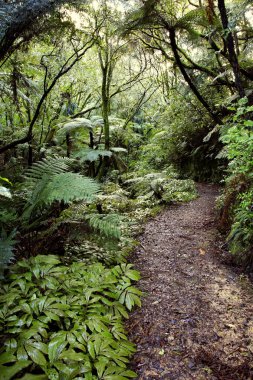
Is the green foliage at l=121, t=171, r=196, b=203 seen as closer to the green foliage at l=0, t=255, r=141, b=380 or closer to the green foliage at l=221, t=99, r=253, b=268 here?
the green foliage at l=221, t=99, r=253, b=268

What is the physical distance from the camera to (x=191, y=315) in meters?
2.52

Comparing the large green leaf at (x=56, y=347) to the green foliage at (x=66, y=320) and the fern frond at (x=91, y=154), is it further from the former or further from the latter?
the fern frond at (x=91, y=154)

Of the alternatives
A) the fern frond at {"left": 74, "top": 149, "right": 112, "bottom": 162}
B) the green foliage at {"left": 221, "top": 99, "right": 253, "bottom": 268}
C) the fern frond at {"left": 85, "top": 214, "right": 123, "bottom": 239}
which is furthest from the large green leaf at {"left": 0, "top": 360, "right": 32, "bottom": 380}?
the fern frond at {"left": 74, "top": 149, "right": 112, "bottom": 162}

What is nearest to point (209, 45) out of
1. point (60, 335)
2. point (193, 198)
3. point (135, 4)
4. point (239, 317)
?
point (135, 4)

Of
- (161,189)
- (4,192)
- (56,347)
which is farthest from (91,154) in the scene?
(56,347)

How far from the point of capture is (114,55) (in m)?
6.99

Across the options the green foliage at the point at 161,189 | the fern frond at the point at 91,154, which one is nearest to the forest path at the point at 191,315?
Result: the green foliage at the point at 161,189

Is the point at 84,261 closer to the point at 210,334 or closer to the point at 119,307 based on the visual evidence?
the point at 119,307

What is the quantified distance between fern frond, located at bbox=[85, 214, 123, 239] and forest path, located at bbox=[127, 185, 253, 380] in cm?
74

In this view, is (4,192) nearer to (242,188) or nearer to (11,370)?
(11,370)

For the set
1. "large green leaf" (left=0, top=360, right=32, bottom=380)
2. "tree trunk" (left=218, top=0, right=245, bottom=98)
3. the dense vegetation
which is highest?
"tree trunk" (left=218, top=0, right=245, bottom=98)

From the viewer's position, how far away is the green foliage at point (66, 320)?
1.78 m

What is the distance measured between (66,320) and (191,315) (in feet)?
3.72

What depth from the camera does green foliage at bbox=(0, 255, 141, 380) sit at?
1.78 m
